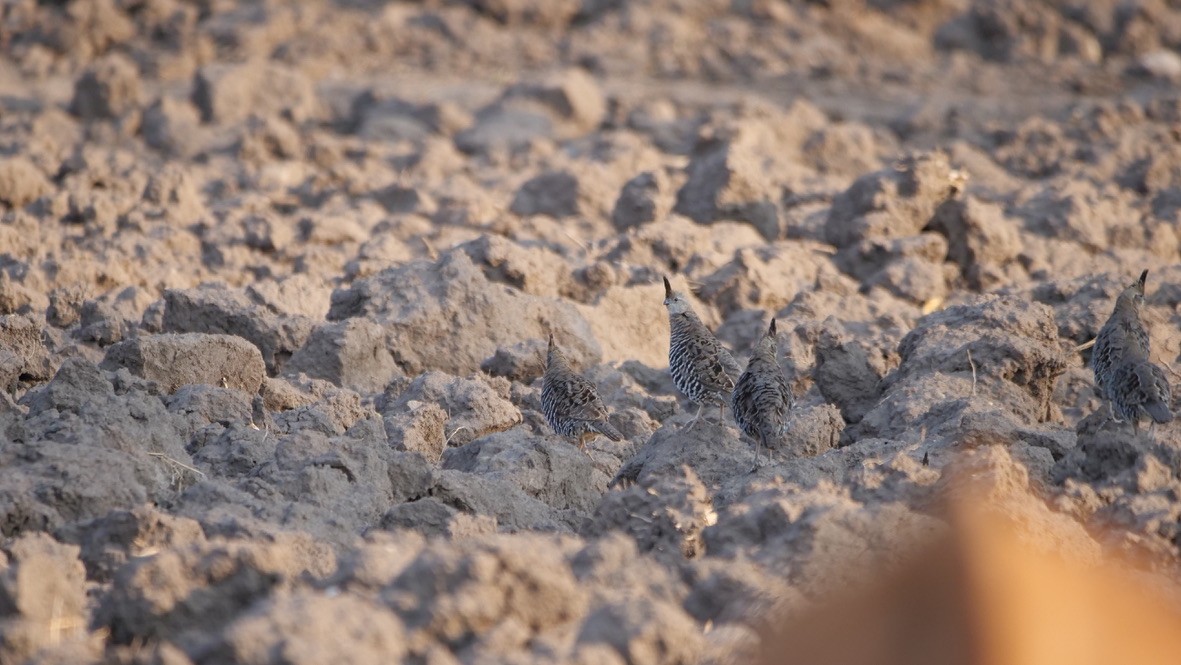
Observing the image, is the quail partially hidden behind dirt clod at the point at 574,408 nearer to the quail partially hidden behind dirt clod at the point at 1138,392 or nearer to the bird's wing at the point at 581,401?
the bird's wing at the point at 581,401

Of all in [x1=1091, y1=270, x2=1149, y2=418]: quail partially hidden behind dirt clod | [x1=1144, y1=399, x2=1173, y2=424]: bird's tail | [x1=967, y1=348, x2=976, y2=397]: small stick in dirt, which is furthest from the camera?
[x1=967, y1=348, x2=976, y2=397]: small stick in dirt

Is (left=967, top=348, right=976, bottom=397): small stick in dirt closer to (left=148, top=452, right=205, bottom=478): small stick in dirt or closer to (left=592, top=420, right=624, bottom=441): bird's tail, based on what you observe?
(left=592, top=420, right=624, bottom=441): bird's tail

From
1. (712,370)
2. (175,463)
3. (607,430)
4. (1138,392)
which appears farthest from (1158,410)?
(175,463)

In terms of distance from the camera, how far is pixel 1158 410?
791cm

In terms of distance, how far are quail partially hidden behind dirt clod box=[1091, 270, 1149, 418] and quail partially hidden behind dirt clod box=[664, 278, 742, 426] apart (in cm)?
218

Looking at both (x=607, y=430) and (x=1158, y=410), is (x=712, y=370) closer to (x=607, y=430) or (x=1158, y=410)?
(x=607, y=430)

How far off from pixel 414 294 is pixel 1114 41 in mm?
15823

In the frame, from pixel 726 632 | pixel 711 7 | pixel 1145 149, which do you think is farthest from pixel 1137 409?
pixel 711 7

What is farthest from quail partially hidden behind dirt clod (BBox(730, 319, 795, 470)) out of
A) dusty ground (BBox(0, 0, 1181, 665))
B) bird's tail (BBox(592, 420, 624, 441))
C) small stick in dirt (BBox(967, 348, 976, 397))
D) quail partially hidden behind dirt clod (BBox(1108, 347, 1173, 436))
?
quail partially hidden behind dirt clod (BBox(1108, 347, 1173, 436))

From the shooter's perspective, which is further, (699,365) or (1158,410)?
(699,365)

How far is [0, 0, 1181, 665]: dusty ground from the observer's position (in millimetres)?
5496

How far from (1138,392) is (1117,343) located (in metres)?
0.68

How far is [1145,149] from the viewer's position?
15703mm

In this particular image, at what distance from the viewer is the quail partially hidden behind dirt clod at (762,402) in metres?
7.71
